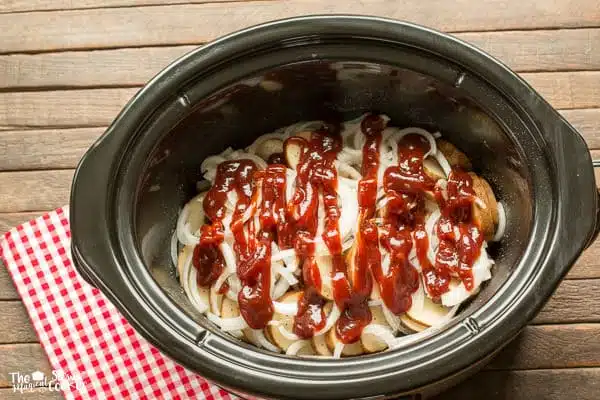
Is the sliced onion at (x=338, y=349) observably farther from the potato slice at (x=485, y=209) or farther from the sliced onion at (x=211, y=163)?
the sliced onion at (x=211, y=163)

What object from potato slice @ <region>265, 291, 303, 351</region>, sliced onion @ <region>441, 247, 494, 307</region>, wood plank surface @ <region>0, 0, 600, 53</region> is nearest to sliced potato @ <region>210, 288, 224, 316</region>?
potato slice @ <region>265, 291, 303, 351</region>

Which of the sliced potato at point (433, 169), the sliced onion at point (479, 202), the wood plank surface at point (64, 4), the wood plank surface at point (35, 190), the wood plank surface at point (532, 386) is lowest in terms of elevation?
the wood plank surface at point (532, 386)

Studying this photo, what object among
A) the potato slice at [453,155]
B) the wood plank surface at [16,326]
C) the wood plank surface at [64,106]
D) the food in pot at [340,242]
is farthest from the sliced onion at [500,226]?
the wood plank surface at [16,326]

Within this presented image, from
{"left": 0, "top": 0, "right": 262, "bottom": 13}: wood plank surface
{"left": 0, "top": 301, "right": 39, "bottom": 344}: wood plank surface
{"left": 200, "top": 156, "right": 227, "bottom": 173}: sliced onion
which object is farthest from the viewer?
{"left": 0, "top": 0, "right": 262, "bottom": 13}: wood plank surface

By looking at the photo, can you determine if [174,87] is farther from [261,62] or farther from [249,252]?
[249,252]

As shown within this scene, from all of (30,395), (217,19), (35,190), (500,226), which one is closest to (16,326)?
(30,395)

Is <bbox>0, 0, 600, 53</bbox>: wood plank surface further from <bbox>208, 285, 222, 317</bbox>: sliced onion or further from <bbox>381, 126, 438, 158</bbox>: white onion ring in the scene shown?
<bbox>208, 285, 222, 317</bbox>: sliced onion
